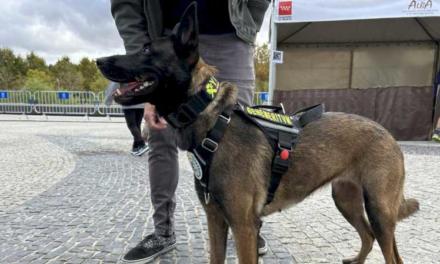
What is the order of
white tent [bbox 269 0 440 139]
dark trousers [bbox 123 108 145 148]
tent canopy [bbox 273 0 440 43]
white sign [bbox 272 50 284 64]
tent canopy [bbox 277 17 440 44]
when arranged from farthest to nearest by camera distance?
1. tent canopy [bbox 277 17 440 44]
2. white tent [bbox 269 0 440 139]
3. white sign [bbox 272 50 284 64]
4. tent canopy [bbox 273 0 440 43]
5. dark trousers [bbox 123 108 145 148]

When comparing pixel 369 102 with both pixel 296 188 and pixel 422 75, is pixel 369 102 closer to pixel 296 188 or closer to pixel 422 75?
pixel 422 75

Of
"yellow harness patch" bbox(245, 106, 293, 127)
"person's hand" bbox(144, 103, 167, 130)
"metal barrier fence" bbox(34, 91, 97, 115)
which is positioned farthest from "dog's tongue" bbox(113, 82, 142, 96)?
"metal barrier fence" bbox(34, 91, 97, 115)

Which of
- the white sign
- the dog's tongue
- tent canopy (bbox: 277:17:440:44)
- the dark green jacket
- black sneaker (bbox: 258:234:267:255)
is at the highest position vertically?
tent canopy (bbox: 277:17:440:44)

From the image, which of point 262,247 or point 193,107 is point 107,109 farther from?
point 193,107

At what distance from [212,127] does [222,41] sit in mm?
889

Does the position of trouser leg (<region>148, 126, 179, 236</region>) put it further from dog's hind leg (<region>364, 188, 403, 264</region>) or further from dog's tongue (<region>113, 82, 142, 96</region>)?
dog's hind leg (<region>364, 188, 403, 264</region>)

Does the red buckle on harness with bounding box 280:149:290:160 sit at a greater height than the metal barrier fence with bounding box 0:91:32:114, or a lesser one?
greater

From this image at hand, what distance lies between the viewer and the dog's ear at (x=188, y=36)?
1899 millimetres

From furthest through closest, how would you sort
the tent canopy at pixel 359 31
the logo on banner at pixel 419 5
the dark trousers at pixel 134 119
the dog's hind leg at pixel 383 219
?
the tent canopy at pixel 359 31
the logo on banner at pixel 419 5
the dark trousers at pixel 134 119
the dog's hind leg at pixel 383 219

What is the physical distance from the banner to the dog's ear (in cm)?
708

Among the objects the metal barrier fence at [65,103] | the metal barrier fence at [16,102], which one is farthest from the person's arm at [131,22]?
the metal barrier fence at [16,102]

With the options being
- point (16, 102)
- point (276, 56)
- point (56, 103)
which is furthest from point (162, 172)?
point (16, 102)

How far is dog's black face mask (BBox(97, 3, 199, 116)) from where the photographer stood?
6.44 ft

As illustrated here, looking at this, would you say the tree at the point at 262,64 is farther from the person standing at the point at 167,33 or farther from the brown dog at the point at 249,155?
the brown dog at the point at 249,155
